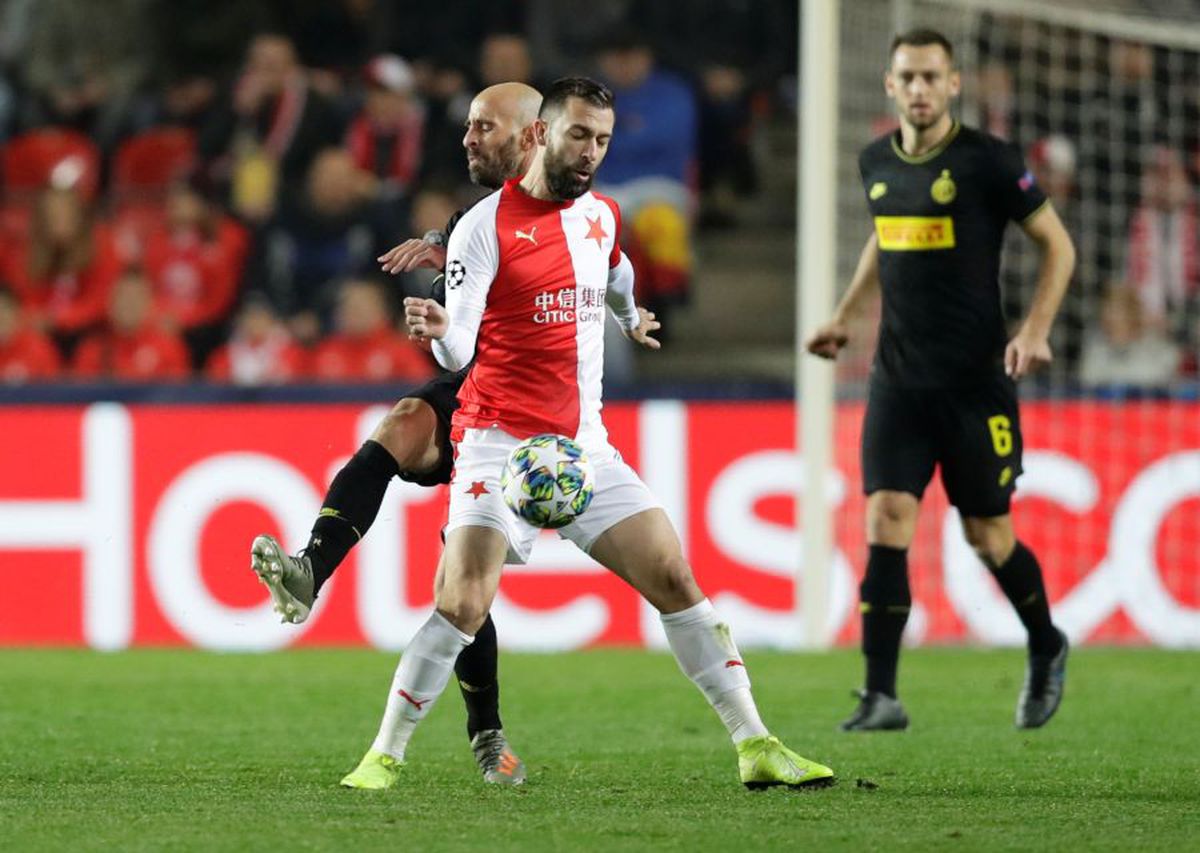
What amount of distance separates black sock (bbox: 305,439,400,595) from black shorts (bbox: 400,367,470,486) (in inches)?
3.7

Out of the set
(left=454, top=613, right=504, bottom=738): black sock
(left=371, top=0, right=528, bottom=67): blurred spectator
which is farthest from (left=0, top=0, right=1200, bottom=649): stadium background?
(left=454, top=613, right=504, bottom=738): black sock

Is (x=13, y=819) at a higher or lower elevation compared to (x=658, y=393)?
lower

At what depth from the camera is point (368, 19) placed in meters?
15.3

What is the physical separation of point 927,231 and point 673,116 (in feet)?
22.0

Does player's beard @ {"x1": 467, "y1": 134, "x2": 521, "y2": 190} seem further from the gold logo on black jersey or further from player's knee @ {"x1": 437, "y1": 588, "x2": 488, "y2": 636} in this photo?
the gold logo on black jersey

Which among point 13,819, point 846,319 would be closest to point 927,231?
point 846,319

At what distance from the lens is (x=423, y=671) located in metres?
5.70

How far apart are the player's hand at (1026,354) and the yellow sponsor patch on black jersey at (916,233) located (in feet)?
2.02

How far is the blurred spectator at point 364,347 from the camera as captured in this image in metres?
12.8

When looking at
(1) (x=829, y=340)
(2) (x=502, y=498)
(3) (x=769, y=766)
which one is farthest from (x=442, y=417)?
(1) (x=829, y=340)

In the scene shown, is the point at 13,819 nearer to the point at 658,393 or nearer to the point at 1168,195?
the point at 658,393

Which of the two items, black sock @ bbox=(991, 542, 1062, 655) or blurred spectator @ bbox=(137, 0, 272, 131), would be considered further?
blurred spectator @ bbox=(137, 0, 272, 131)

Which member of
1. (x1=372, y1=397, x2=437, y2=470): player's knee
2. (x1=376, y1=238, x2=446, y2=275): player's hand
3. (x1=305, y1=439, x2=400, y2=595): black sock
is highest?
(x1=376, y1=238, x2=446, y2=275): player's hand

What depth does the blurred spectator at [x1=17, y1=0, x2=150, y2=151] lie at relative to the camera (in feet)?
48.9
